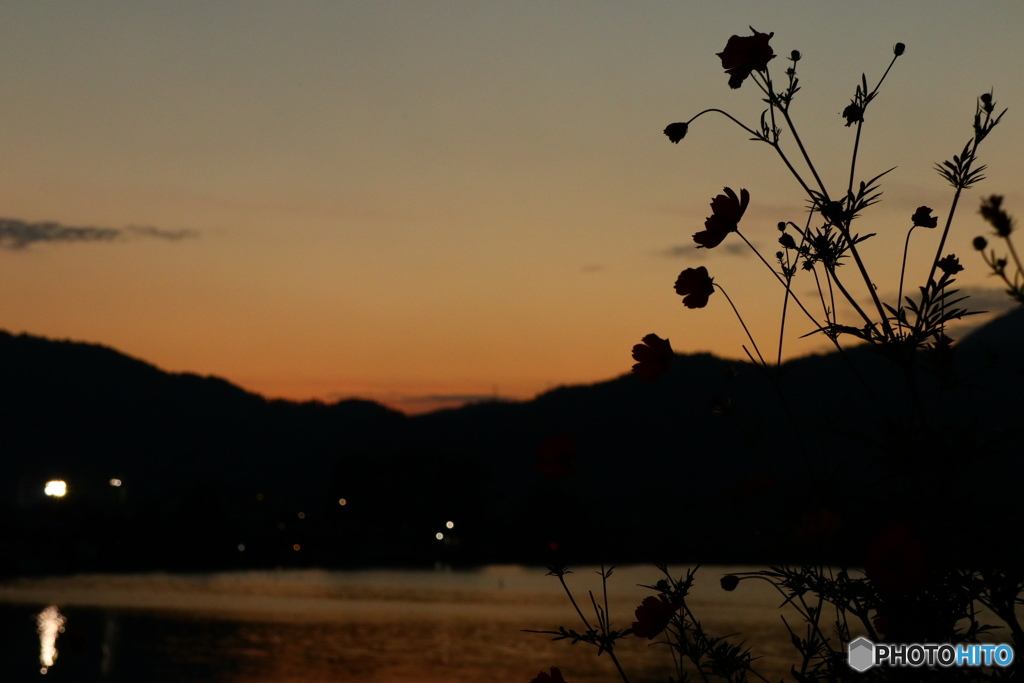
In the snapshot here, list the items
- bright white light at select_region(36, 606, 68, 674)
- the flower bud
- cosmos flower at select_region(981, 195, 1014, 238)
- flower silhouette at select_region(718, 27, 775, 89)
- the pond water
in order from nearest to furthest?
1. cosmos flower at select_region(981, 195, 1014, 238)
2. flower silhouette at select_region(718, 27, 775, 89)
3. the flower bud
4. bright white light at select_region(36, 606, 68, 674)
5. the pond water

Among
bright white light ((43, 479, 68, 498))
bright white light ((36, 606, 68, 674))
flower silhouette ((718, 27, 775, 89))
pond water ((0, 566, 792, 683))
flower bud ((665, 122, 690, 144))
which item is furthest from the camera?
pond water ((0, 566, 792, 683))

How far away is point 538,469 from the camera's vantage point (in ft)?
11.0

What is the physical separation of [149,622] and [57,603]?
7.71m

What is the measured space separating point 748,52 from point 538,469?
1.32 metres

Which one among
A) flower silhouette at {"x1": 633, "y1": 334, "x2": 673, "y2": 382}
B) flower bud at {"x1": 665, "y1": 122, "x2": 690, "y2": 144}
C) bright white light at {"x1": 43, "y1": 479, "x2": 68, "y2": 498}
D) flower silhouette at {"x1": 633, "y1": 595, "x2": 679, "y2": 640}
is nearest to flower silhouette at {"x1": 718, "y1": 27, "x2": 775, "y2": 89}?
flower bud at {"x1": 665, "y1": 122, "x2": 690, "y2": 144}

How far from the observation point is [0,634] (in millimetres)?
34125

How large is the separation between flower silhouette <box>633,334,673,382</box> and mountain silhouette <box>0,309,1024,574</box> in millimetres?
45

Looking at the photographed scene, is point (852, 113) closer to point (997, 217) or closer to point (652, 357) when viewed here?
point (652, 357)

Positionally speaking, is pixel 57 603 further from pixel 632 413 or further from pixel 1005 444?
pixel 632 413

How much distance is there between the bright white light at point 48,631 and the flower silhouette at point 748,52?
93.0 ft

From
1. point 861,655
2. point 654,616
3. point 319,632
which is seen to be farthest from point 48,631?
point 861,655

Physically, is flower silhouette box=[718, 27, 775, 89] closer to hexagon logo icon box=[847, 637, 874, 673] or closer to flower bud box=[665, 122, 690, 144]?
flower bud box=[665, 122, 690, 144]

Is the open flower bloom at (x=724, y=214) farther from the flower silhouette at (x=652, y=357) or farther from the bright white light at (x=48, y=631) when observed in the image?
the bright white light at (x=48, y=631)

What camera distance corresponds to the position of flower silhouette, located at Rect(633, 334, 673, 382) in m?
3.26
